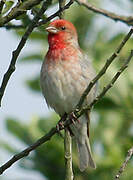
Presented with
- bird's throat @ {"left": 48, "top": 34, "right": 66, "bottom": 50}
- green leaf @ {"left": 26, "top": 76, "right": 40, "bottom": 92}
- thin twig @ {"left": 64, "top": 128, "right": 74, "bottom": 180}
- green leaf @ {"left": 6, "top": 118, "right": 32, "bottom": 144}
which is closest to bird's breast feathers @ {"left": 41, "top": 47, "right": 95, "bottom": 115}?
bird's throat @ {"left": 48, "top": 34, "right": 66, "bottom": 50}

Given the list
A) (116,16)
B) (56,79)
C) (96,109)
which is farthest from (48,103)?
(116,16)

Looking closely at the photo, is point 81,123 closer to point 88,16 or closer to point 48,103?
point 48,103

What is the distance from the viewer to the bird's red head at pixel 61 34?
6.25 metres

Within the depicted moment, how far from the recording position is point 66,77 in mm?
5742

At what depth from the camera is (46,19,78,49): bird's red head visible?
20.5 feet

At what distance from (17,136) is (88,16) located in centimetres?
266

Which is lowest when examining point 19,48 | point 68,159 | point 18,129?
point 18,129

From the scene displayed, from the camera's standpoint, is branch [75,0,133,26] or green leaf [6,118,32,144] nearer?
branch [75,0,133,26]

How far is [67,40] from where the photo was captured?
6.41 meters

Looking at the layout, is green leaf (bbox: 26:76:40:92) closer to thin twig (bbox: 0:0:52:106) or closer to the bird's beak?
the bird's beak

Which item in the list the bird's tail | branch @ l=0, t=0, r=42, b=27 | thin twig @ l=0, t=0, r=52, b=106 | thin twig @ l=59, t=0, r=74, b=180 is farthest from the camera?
the bird's tail

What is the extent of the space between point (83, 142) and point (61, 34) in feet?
4.60

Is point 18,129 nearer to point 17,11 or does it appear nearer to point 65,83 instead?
point 65,83

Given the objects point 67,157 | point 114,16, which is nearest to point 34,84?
point 67,157
